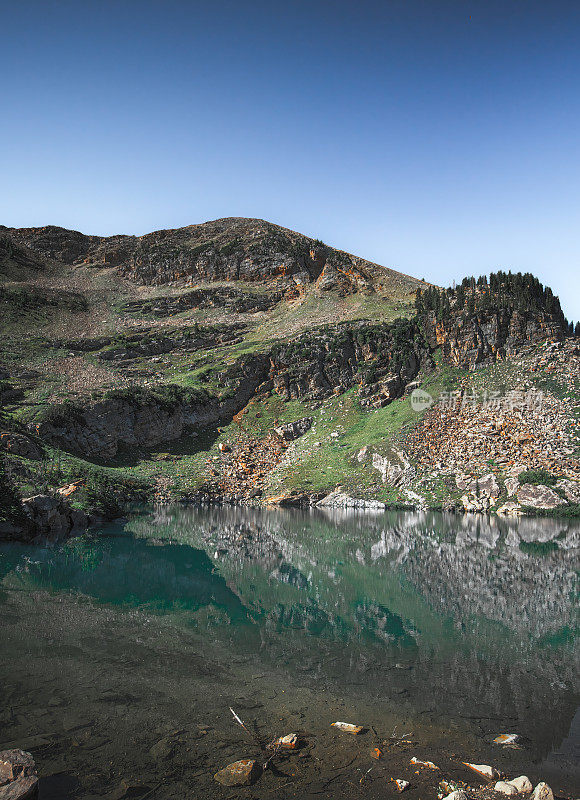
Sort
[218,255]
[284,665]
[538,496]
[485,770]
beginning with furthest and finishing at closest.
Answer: [218,255] → [538,496] → [284,665] → [485,770]

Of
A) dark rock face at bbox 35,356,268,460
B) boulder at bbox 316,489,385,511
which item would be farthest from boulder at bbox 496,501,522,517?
dark rock face at bbox 35,356,268,460

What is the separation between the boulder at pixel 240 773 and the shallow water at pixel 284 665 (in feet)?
0.41

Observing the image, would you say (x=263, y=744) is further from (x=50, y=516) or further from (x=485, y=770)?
(x=50, y=516)

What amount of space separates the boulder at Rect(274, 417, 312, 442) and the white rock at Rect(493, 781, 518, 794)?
169 feet

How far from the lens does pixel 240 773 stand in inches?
224

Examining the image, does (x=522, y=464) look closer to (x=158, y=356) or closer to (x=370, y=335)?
(x=370, y=335)

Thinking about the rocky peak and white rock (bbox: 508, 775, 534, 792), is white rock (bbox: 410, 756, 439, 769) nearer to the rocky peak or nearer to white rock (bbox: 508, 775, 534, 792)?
white rock (bbox: 508, 775, 534, 792)

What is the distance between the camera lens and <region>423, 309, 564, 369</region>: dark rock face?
53938 millimetres

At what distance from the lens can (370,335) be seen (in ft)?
219

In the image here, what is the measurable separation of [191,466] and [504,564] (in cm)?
3969

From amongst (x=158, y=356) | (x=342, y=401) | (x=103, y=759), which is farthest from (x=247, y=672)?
(x=158, y=356)

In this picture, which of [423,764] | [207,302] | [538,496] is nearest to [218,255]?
[207,302]

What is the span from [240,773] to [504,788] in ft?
10.5

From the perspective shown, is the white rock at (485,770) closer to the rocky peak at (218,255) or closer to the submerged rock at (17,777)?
the submerged rock at (17,777)
